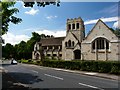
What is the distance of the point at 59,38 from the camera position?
3140 inches

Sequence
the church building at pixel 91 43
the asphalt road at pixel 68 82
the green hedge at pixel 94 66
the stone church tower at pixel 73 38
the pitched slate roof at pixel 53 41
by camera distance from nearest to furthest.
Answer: the asphalt road at pixel 68 82 < the green hedge at pixel 94 66 < the church building at pixel 91 43 < the stone church tower at pixel 73 38 < the pitched slate roof at pixel 53 41

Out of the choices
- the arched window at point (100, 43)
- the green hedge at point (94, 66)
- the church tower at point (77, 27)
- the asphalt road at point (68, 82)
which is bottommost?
the asphalt road at point (68, 82)

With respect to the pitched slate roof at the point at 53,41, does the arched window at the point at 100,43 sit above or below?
below

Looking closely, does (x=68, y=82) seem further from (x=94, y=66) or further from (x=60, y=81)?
(x=94, y=66)

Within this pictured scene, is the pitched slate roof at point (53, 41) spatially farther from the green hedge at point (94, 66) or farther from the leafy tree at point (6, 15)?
the leafy tree at point (6, 15)

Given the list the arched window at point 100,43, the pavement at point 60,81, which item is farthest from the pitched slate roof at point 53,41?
the pavement at point 60,81

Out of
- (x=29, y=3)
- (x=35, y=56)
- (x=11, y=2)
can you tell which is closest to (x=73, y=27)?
(x=35, y=56)

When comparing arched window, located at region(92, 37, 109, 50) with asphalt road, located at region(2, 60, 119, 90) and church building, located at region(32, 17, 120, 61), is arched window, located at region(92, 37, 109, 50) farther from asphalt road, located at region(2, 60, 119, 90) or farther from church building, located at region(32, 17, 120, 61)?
asphalt road, located at region(2, 60, 119, 90)

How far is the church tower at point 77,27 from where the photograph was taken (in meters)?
63.0

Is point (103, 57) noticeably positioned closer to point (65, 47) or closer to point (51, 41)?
point (65, 47)

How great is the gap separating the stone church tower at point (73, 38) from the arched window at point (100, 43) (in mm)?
6873

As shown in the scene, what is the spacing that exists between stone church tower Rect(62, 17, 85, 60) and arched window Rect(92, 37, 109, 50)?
22.5ft

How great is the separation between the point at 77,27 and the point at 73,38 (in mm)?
3704

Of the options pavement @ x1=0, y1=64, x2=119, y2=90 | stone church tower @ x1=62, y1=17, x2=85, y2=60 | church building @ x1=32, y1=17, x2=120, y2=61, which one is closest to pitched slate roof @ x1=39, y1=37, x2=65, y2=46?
stone church tower @ x1=62, y1=17, x2=85, y2=60
